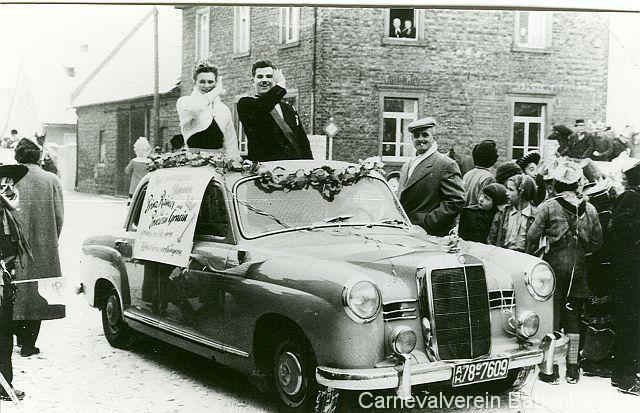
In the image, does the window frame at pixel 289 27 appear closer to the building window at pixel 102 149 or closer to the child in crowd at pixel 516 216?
the building window at pixel 102 149

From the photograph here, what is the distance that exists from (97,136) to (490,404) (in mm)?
2984

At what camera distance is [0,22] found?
392cm

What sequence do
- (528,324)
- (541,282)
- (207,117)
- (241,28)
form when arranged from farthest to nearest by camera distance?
(207,117)
(241,28)
(541,282)
(528,324)

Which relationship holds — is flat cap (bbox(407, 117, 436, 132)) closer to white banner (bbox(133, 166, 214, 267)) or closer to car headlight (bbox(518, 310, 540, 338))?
white banner (bbox(133, 166, 214, 267))

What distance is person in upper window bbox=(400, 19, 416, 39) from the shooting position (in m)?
3.96

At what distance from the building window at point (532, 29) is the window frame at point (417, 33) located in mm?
566

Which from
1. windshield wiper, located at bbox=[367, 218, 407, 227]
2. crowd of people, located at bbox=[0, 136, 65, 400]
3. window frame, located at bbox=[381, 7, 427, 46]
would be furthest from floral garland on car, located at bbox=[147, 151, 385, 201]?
crowd of people, located at bbox=[0, 136, 65, 400]

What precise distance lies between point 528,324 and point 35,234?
273cm

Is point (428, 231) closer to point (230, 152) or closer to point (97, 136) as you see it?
point (230, 152)

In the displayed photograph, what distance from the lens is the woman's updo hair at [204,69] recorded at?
14.0ft

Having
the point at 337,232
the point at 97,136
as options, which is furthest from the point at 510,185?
the point at 97,136

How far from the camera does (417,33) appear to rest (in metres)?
4.00

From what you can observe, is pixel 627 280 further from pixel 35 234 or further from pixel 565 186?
pixel 35 234

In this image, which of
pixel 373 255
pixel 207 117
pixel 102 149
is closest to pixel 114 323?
pixel 102 149
